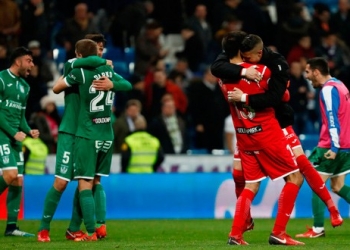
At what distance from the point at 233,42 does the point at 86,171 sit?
2602 mm

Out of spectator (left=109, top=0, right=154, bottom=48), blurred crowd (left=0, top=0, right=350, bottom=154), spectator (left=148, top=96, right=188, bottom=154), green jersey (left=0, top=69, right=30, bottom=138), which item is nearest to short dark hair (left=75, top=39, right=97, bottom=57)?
green jersey (left=0, top=69, right=30, bottom=138)

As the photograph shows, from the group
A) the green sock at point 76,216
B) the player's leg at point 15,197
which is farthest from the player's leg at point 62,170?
the player's leg at point 15,197

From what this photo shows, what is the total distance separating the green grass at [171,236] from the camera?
11617 millimetres

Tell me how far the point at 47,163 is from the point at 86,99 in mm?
6519

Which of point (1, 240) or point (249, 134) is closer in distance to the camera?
point (249, 134)

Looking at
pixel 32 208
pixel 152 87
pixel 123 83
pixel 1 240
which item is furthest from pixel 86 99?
pixel 152 87

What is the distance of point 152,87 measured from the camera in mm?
21484

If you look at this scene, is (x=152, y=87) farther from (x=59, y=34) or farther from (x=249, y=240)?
(x=249, y=240)

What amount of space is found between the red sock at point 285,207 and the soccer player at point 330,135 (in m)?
1.96

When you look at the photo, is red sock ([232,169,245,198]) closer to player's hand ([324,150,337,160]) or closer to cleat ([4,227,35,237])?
player's hand ([324,150,337,160])

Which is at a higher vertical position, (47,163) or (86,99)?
(86,99)

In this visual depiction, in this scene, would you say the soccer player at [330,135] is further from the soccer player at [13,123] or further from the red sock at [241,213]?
the soccer player at [13,123]

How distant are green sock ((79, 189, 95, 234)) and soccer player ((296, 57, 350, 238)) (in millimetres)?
2702

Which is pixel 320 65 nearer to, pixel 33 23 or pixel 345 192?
pixel 345 192
